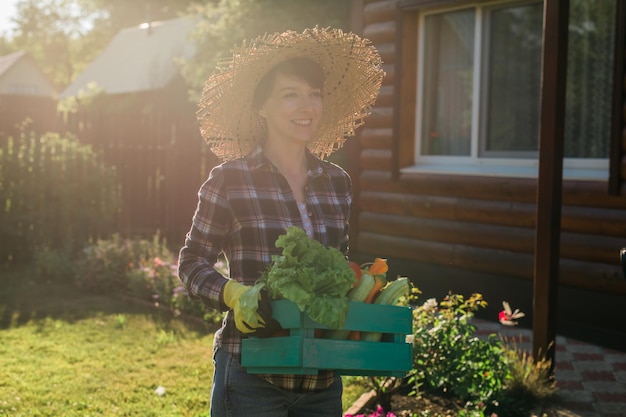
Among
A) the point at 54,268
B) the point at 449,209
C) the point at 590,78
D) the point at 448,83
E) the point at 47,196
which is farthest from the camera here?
the point at 47,196

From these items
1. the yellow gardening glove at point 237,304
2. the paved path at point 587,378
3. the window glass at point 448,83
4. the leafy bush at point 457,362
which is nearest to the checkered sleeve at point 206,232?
the yellow gardening glove at point 237,304

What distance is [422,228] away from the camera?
26.9 ft

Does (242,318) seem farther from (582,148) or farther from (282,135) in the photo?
(582,148)

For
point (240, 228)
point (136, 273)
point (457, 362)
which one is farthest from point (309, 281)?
point (136, 273)

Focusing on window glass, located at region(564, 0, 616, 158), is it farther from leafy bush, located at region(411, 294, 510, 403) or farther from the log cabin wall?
leafy bush, located at region(411, 294, 510, 403)

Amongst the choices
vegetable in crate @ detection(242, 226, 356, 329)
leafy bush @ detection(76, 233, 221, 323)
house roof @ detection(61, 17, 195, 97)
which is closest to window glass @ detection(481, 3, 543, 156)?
leafy bush @ detection(76, 233, 221, 323)

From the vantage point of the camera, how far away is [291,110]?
8.78ft

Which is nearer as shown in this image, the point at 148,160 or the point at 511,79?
the point at 511,79

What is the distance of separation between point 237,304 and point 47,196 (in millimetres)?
8438

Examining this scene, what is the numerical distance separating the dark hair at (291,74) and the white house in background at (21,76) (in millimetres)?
51536

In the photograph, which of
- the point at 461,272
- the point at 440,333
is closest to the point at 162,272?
the point at 461,272

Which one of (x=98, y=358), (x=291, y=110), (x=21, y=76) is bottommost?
(x=98, y=358)

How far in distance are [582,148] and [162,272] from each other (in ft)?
13.8

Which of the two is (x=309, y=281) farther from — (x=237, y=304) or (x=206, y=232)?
(x=206, y=232)
